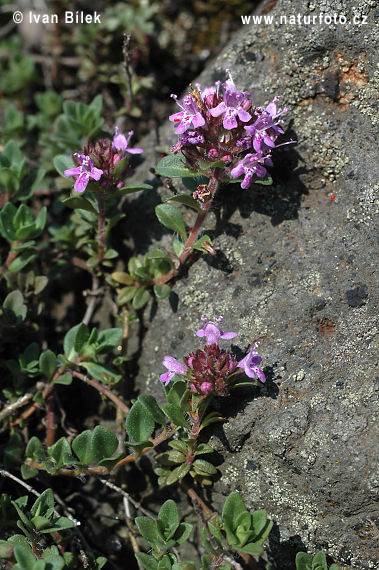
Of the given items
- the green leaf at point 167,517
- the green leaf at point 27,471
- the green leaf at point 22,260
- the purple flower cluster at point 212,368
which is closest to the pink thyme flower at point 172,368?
the purple flower cluster at point 212,368

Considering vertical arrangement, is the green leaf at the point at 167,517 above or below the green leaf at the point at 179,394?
below

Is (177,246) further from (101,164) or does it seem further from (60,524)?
(60,524)

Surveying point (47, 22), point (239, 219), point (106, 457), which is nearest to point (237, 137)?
point (239, 219)

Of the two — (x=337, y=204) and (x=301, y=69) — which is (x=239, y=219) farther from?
(x=301, y=69)

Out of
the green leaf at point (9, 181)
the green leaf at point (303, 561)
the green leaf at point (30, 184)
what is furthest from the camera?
the green leaf at point (30, 184)

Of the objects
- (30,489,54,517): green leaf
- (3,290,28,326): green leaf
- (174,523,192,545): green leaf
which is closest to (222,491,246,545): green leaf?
(174,523,192,545): green leaf

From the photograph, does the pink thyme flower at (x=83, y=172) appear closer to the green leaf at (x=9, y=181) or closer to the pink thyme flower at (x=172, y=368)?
the green leaf at (x=9, y=181)

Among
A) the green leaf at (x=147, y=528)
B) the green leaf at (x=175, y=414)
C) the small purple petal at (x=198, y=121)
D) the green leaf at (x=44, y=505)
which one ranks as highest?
the small purple petal at (x=198, y=121)
